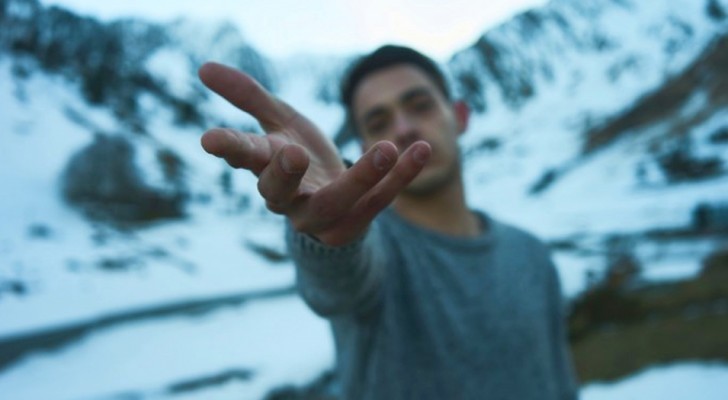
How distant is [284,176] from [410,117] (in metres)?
1.21

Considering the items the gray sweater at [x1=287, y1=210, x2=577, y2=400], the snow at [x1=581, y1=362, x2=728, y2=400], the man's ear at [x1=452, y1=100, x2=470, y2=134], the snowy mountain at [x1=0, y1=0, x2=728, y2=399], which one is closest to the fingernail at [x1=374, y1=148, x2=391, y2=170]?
the gray sweater at [x1=287, y1=210, x2=577, y2=400]

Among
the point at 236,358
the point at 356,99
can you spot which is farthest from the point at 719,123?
the point at 356,99

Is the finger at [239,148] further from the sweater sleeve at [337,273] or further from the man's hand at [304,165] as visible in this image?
the sweater sleeve at [337,273]

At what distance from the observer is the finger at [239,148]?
34.6 inches

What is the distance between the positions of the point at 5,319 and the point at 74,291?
348cm

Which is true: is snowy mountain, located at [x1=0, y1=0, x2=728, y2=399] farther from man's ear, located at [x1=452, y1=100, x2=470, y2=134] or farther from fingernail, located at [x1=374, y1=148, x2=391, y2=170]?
man's ear, located at [x1=452, y1=100, x2=470, y2=134]

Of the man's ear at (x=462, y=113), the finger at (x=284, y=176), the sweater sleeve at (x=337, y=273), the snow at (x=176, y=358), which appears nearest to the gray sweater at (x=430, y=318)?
the sweater sleeve at (x=337, y=273)

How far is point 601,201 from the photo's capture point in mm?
37500

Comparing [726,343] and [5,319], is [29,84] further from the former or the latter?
[726,343]

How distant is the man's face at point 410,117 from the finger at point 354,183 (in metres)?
0.95

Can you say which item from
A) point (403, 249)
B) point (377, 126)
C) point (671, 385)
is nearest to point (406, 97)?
point (377, 126)

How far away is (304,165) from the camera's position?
92cm

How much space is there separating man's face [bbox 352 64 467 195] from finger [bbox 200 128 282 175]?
1089 millimetres

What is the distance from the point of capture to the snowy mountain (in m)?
9.23
